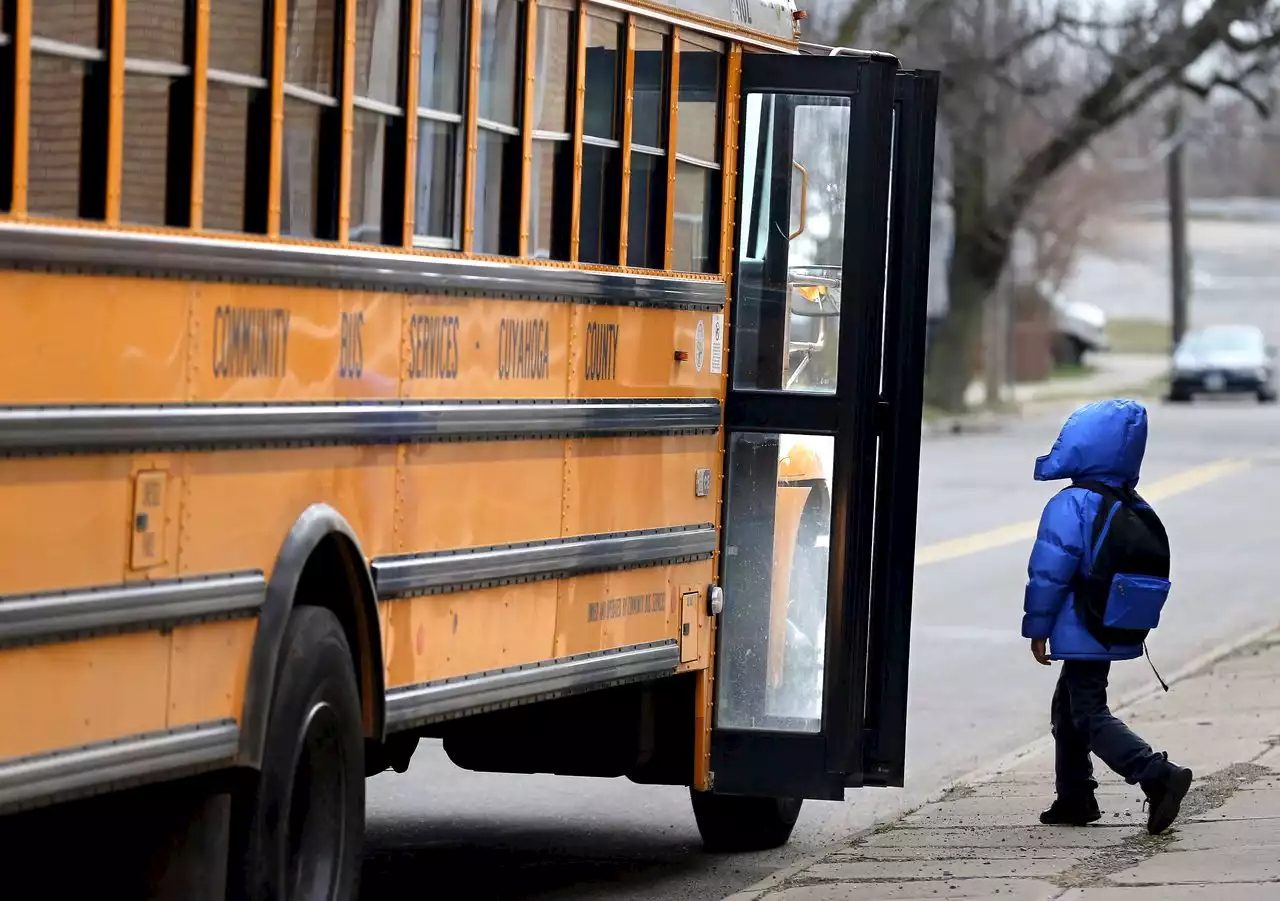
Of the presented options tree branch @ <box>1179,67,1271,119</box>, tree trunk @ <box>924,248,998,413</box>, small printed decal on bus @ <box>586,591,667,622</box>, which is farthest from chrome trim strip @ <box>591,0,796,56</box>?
tree trunk @ <box>924,248,998,413</box>

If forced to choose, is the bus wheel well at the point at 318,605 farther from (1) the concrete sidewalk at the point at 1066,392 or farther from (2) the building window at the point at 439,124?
(1) the concrete sidewalk at the point at 1066,392

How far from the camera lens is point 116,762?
4871mm

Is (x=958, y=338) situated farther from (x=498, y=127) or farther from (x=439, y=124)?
(x=439, y=124)

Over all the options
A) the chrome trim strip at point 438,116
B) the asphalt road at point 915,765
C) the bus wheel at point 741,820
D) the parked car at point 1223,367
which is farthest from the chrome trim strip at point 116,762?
the parked car at point 1223,367

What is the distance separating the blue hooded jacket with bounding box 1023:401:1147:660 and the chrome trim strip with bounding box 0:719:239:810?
3.35 metres

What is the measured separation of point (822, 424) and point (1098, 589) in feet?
3.30

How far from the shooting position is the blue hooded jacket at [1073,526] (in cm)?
793

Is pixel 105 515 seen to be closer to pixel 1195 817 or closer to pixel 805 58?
pixel 805 58

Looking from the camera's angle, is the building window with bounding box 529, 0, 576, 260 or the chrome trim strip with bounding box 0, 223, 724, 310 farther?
the building window with bounding box 529, 0, 576, 260

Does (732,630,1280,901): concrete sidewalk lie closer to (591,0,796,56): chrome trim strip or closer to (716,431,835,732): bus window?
(716,431,835,732): bus window

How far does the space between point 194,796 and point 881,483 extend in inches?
116

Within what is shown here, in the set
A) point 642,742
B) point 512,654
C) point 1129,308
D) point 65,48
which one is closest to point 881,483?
point 642,742

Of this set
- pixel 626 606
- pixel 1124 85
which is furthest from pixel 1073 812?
pixel 1124 85

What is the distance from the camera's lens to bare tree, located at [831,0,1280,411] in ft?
119
